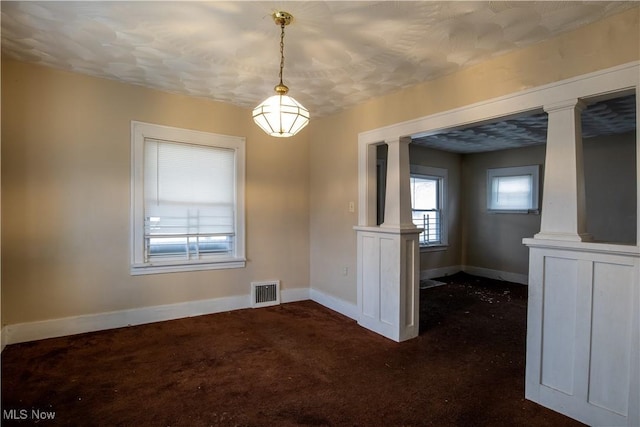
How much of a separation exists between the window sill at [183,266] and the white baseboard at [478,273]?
3520 mm

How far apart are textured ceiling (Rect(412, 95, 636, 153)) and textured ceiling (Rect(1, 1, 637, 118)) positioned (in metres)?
0.91

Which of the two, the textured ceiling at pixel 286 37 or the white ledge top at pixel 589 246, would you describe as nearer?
the white ledge top at pixel 589 246

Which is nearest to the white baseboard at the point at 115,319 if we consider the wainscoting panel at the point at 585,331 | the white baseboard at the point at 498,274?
the wainscoting panel at the point at 585,331

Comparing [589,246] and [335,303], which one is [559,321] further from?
[335,303]

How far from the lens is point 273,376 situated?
251 cm

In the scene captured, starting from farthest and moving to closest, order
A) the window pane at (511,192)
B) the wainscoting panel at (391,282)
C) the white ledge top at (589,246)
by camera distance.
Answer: the window pane at (511,192)
the wainscoting panel at (391,282)
the white ledge top at (589,246)

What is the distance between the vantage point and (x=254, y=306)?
420cm

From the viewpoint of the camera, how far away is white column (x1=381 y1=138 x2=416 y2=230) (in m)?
3.30

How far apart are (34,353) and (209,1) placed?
3.16m

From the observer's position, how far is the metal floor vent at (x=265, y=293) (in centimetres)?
422

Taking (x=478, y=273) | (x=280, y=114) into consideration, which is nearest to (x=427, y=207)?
(x=478, y=273)

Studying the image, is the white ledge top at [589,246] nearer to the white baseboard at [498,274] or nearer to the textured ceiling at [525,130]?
the textured ceiling at [525,130]

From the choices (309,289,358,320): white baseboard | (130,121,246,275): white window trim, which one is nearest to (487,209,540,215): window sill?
(309,289,358,320): white baseboard

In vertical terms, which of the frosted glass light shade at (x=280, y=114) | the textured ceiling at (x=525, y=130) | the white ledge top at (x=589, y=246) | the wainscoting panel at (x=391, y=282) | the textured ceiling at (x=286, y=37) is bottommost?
the wainscoting panel at (x=391, y=282)
